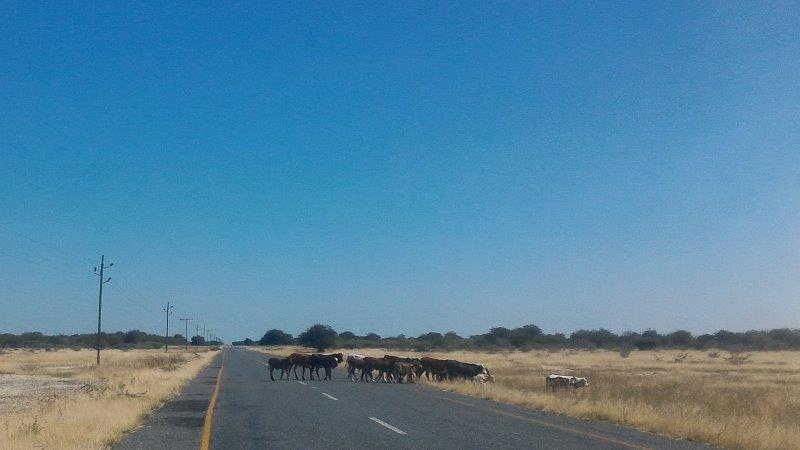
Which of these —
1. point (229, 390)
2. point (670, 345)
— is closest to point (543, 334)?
point (670, 345)

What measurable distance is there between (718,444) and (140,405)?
14.6 m

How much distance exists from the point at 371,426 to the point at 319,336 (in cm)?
13059

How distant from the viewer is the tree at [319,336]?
5674 inches

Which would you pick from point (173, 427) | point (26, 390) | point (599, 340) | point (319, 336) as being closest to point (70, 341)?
point (319, 336)

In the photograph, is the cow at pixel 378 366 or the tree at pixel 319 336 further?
the tree at pixel 319 336

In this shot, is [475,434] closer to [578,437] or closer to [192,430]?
[578,437]

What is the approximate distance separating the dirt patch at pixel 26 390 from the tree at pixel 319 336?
318 ft

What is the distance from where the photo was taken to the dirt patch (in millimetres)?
25522

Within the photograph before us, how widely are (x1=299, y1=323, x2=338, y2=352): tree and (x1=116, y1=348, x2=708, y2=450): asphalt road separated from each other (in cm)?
11967

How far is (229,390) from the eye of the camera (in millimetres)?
29594

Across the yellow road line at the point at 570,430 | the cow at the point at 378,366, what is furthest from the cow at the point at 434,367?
the yellow road line at the point at 570,430

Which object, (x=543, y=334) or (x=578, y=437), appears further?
(x=543, y=334)

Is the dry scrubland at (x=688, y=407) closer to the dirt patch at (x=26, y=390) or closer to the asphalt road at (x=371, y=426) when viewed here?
the asphalt road at (x=371, y=426)

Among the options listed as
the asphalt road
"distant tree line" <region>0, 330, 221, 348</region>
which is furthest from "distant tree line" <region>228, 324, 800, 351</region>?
the asphalt road
